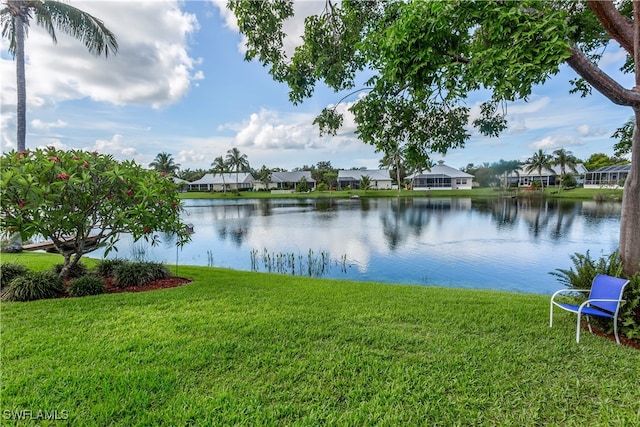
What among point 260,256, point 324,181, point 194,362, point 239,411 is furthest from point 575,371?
point 324,181

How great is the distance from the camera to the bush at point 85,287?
201 inches

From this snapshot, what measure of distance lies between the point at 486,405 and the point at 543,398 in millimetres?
508

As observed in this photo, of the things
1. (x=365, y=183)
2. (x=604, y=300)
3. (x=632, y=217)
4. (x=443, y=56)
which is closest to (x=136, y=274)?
(x=443, y=56)

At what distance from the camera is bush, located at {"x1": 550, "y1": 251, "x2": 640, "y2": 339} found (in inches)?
143

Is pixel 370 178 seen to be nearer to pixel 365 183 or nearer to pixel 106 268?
pixel 365 183

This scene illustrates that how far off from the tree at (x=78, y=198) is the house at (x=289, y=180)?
180 feet

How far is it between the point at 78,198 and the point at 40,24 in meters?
7.62

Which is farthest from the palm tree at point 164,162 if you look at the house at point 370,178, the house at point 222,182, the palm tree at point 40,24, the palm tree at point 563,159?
the palm tree at point 563,159

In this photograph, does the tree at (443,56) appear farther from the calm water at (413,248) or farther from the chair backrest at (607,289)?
the calm water at (413,248)

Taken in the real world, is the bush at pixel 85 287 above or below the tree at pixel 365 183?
below

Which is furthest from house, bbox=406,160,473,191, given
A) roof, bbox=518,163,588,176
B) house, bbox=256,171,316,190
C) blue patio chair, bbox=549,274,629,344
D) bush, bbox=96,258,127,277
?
bush, bbox=96,258,127,277

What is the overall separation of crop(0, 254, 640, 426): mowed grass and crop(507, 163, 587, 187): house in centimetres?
5583

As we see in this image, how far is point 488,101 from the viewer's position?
5.09 meters

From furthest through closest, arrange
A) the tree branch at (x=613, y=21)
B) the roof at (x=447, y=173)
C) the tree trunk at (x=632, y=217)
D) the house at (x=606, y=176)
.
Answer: the roof at (x=447, y=173)
the house at (x=606, y=176)
the tree trunk at (x=632, y=217)
the tree branch at (x=613, y=21)
